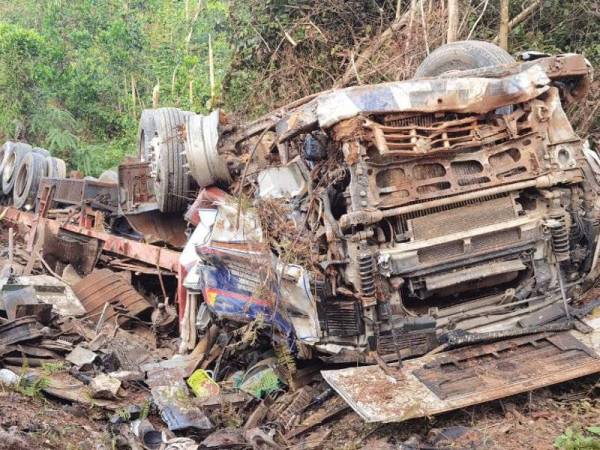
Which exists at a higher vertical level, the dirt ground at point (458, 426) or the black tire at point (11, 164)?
the black tire at point (11, 164)

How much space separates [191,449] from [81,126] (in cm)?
1552

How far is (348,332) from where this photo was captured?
472 cm

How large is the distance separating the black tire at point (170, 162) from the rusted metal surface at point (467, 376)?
3.56m

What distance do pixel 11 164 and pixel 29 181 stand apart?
117 cm

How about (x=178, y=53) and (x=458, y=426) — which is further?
(x=178, y=53)

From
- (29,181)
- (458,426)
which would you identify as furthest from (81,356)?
(29,181)

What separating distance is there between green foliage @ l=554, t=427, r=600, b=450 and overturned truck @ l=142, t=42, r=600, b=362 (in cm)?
99

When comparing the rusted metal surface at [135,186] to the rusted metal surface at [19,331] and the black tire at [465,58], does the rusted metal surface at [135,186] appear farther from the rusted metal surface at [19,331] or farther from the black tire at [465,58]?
the black tire at [465,58]

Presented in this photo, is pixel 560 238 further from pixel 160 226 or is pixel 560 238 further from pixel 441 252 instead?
pixel 160 226

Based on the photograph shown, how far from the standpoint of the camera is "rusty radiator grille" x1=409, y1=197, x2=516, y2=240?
4.70 meters

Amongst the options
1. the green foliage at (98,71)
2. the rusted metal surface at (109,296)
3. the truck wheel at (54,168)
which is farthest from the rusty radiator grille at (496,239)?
the green foliage at (98,71)

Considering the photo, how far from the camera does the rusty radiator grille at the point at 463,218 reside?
15.4ft

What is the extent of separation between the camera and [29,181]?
11.0 metres

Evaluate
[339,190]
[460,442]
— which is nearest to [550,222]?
[339,190]
